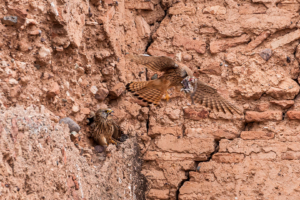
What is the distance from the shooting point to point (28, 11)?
9.12ft

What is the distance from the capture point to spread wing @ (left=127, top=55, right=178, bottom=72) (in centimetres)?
334

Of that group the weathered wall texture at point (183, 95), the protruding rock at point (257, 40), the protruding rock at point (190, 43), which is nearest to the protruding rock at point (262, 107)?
the weathered wall texture at point (183, 95)

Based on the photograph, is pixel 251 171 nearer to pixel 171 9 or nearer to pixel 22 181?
pixel 171 9

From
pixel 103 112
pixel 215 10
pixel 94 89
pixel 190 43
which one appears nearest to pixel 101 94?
pixel 94 89

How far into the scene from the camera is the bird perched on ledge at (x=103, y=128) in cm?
341

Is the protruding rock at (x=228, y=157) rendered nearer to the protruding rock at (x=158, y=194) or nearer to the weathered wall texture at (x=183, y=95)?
the weathered wall texture at (x=183, y=95)

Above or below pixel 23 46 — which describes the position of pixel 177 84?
below

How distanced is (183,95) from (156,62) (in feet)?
1.87

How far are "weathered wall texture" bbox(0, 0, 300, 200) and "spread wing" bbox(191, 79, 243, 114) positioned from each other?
125 millimetres

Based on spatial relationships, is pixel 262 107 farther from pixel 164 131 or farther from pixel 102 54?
pixel 102 54

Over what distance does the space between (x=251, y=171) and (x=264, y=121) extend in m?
0.46

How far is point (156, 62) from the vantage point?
344 centimetres

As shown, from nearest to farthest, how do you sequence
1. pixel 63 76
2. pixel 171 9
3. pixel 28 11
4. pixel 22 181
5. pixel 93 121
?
1. pixel 22 181
2. pixel 28 11
3. pixel 63 76
4. pixel 93 121
5. pixel 171 9

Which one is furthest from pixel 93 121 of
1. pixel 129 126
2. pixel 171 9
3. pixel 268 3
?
→ pixel 268 3
